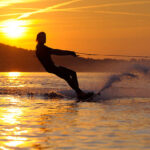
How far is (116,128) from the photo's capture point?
10141mm

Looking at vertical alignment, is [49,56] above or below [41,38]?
below

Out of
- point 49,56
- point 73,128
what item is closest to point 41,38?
point 49,56

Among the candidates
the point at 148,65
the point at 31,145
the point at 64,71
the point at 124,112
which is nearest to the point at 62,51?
the point at 64,71

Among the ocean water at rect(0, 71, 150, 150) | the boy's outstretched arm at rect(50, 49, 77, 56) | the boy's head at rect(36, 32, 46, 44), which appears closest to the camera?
the ocean water at rect(0, 71, 150, 150)

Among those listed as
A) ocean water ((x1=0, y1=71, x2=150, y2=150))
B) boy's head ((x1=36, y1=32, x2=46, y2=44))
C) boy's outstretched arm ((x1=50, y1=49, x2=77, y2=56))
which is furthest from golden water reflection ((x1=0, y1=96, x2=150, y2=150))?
boy's head ((x1=36, y1=32, x2=46, y2=44))

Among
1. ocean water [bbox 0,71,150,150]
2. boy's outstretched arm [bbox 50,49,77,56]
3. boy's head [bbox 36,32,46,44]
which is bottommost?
ocean water [bbox 0,71,150,150]

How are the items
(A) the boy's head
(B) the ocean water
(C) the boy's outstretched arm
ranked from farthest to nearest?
(A) the boy's head
(C) the boy's outstretched arm
(B) the ocean water

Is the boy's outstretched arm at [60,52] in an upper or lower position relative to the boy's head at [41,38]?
lower

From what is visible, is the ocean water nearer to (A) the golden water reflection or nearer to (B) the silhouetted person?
(A) the golden water reflection

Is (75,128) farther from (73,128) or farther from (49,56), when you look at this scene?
(49,56)

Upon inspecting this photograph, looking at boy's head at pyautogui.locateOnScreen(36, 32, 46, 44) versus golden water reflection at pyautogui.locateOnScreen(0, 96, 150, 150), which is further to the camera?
boy's head at pyautogui.locateOnScreen(36, 32, 46, 44)

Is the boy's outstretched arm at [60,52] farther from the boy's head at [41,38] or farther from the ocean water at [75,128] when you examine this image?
the ocean water at [75,128]

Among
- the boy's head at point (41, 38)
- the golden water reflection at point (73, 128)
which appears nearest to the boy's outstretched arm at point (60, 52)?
the boy's head at point (41, 38)

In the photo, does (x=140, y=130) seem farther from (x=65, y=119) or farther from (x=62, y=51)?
(x=62, y=51)
